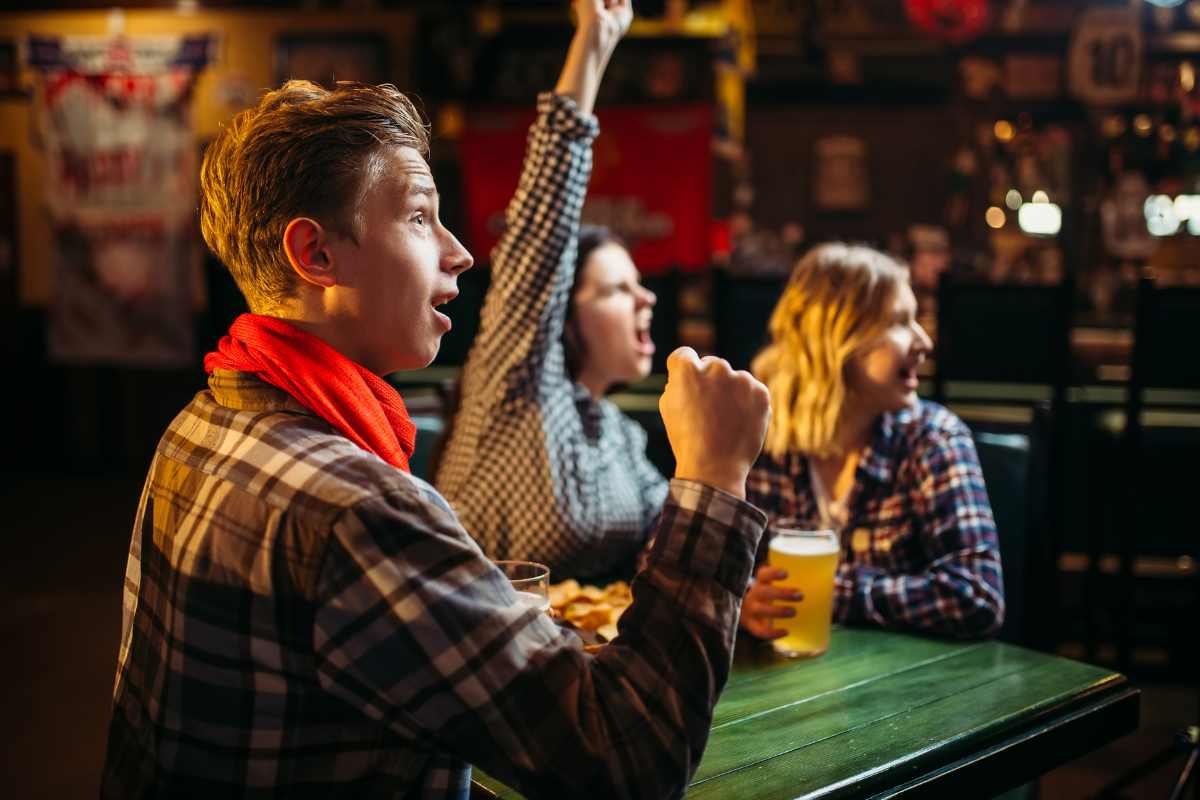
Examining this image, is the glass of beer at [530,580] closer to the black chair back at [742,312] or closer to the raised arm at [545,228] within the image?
the raised arm at [545,228]

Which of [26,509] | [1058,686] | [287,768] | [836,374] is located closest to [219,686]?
[287,768]

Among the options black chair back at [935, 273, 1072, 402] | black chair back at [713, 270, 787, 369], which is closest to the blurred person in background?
black chair back at [713, 270, 787, 369]

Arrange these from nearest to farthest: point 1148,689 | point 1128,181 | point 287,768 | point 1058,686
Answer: point 287,768 < point 1058,686 < point 1148,689 < point 1128,181

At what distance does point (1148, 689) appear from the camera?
11.5ft

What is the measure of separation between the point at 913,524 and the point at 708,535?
1028 mm

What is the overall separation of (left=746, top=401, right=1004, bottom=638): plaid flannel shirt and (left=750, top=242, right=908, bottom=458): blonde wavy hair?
2.6 inches

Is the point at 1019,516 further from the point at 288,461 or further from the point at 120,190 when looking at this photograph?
the point at 120,190

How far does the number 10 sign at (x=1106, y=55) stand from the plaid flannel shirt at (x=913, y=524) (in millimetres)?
4878

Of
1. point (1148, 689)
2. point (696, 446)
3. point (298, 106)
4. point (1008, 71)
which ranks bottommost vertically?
point (1148, 689)

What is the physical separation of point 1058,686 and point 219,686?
1.04m

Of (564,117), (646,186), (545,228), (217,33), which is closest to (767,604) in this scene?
(545,228)

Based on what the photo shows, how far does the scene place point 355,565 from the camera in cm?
82

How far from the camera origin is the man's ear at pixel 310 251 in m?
0.93

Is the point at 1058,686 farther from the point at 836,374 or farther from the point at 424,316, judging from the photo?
the point at 424,316
